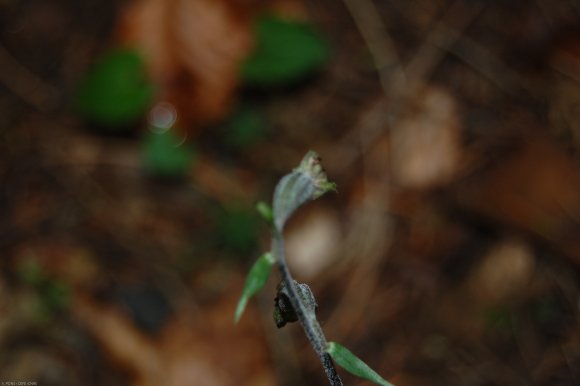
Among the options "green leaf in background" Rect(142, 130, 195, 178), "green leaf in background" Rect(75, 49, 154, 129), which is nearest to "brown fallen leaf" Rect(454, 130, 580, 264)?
"green leaf in background" Rect(142, 130, 195, 178)

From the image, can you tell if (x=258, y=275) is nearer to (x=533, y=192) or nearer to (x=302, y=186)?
(x=302, y=186)

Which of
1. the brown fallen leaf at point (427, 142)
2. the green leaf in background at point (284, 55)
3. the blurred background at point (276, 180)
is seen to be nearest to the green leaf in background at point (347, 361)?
the blurred background at point (276, 180)

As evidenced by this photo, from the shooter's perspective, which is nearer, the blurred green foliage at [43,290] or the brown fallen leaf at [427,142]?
the blurred green foliage at [43,290]

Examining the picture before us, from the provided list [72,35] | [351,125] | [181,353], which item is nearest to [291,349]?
[181,353]

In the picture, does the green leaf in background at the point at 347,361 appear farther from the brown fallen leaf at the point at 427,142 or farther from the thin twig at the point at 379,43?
the thin twig at the point at 379,43

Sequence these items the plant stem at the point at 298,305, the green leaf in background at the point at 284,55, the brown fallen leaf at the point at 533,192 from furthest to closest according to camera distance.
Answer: the green leaf in background at the point at 284,55, the brown fallen leaf at the point at 533,192, the plant stem at the point at 298,305

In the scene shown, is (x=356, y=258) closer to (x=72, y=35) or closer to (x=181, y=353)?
(x=181, y=353)
